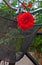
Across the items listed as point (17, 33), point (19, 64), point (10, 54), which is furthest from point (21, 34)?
point (19, 64)

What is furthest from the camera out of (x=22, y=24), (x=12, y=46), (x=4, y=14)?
(x=4, y=14)

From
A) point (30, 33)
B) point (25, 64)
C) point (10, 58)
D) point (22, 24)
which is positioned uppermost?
point (22, 24)

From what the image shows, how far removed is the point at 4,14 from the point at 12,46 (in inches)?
8.8

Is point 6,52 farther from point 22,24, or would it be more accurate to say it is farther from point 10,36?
point 22,24

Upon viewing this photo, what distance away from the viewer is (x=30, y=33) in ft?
4.16

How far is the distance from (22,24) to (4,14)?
0.27 metres

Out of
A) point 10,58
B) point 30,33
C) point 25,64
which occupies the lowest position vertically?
point 25,64

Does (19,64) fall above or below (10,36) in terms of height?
below

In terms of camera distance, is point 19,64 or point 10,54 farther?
point 19,64

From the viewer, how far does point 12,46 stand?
1.23 meters

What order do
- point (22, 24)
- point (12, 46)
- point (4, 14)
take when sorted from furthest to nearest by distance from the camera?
1. point (4, 14)
2. point (12, 46)
3. point (22, 24)

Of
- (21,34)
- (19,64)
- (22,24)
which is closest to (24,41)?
(21,34)

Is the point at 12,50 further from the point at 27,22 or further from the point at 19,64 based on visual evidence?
the point at 19,64

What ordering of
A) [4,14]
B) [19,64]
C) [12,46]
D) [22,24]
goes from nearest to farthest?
[22,24] < [12,46] < [4,14] < [19,64]
